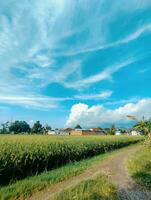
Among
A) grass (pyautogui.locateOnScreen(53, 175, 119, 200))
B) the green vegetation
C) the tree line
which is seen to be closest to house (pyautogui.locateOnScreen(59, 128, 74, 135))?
the tree line

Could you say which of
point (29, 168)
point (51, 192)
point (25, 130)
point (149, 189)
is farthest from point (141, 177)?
point (25, 130)

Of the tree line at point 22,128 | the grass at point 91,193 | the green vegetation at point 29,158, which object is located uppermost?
the tree line at point 22,128

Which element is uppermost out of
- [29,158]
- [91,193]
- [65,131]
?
[65,131]

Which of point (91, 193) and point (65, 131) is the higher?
point (65, 131)

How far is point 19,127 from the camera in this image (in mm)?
119500

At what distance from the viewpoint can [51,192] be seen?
36.7 ft

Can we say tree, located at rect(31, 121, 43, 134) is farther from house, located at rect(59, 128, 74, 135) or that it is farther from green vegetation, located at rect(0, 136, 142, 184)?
green vegetation, located at rect(0, 136, 142, 184)

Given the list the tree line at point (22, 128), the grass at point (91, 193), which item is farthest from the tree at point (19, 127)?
the grass at point (91, 193)

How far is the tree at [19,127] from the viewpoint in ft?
387

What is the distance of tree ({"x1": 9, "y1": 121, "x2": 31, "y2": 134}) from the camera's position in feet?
387

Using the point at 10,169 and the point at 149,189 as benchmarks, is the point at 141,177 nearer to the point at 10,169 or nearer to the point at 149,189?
the point at 149,189

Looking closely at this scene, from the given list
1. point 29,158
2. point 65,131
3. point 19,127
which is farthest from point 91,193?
point 65,131

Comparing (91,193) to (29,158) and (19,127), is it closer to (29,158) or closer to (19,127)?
(29,158)

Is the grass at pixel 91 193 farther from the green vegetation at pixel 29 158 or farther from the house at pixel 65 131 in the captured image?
the house at pixel 65 131
